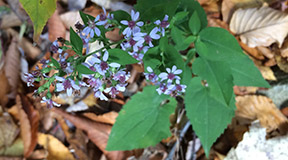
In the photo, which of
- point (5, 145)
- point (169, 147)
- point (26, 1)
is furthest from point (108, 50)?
point (5, 145)

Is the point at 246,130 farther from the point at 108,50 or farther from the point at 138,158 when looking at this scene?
the point at 108,50

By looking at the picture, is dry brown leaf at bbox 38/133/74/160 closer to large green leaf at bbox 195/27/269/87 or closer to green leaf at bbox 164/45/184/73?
green leaf at bbox 164/45/184/73

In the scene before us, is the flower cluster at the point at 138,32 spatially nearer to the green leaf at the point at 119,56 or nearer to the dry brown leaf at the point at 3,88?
the green leaf at the point at 119,56

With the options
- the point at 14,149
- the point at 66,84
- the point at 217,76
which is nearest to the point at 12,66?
the point at 14,149

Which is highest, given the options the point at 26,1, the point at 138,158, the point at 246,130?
the point at 26,1

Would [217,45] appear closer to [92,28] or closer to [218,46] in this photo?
[218,46]

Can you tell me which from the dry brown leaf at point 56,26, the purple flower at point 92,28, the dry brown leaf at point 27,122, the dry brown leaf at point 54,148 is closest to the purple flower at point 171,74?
the purple flower at point 92,28
